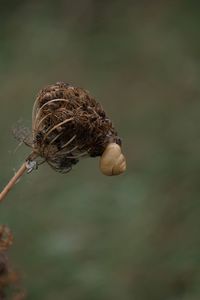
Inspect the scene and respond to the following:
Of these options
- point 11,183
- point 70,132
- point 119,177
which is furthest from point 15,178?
point 119,177

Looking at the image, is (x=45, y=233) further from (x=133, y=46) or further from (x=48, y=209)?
(x=133, y=46)

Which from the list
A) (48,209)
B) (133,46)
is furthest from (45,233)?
(133,46)

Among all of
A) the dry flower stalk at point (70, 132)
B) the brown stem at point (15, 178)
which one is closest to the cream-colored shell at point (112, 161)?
the dry flower stalk at point (70, 132)

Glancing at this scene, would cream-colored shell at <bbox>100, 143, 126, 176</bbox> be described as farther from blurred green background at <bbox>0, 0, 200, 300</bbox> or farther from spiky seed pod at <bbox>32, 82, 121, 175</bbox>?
blurred green background at <bbox>0, 0, 200, 300</bbox>

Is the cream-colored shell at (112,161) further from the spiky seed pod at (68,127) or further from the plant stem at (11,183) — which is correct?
the plant stem at (11,183)

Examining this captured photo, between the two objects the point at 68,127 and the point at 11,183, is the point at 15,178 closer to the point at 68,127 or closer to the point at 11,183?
the point at 11,183

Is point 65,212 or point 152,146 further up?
point 152,146
